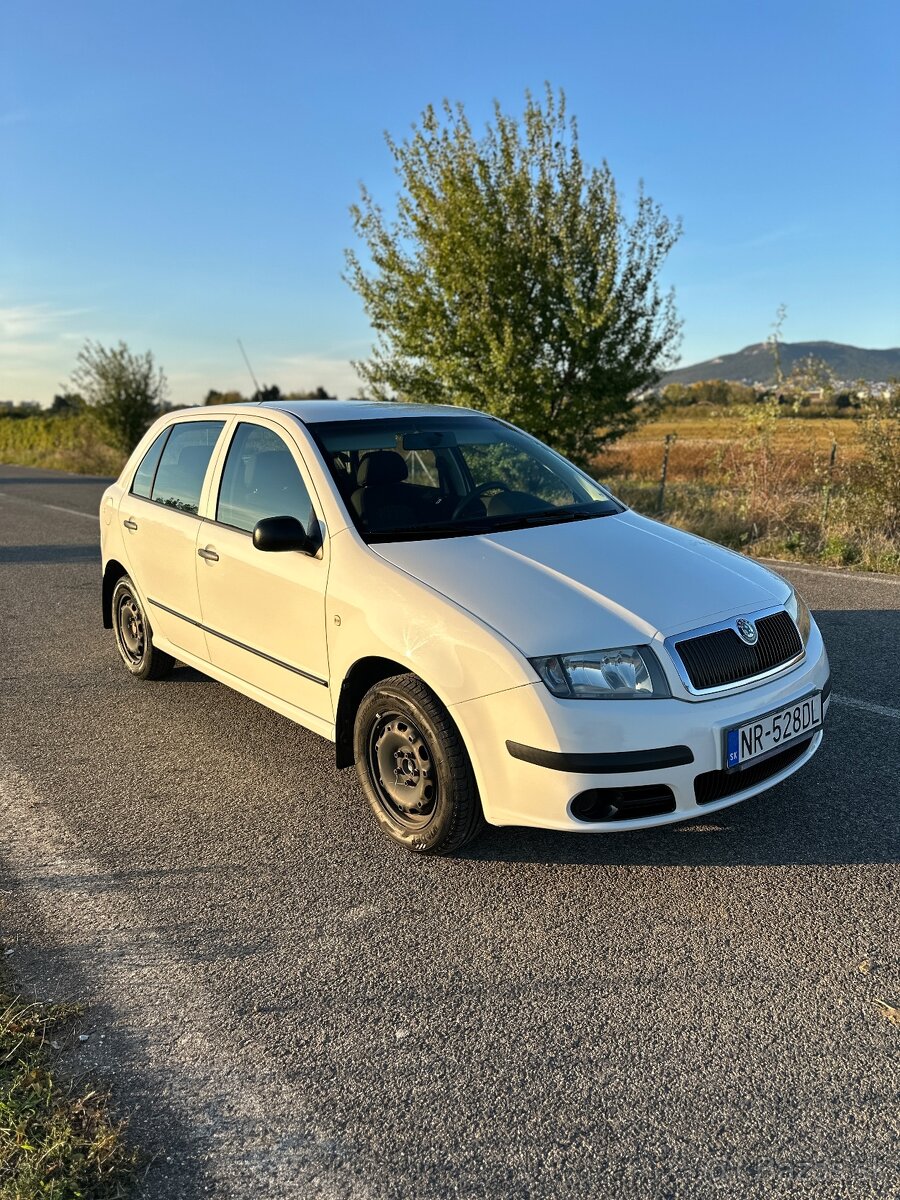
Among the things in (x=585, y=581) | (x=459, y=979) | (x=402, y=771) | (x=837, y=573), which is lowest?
(x=459, y=979)

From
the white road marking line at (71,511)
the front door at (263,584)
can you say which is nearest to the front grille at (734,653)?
the front door at (263,584)

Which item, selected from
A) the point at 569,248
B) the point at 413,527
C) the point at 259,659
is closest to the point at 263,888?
the point at 259,659

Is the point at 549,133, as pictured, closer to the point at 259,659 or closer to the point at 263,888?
the point at 259,659

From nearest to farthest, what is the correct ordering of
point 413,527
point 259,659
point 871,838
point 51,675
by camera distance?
point 871,838
point 413,527
point 259,659
point 51,675

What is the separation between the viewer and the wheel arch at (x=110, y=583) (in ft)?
19.4

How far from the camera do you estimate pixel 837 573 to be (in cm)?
860

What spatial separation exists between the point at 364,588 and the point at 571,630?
0.88m

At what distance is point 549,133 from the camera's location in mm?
12633

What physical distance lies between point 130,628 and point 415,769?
3066 millimetres

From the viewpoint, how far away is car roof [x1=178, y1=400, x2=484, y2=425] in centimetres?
449

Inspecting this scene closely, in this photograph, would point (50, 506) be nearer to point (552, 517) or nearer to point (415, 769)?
point (552, 517)

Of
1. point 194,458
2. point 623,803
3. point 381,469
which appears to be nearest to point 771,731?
point 623,803

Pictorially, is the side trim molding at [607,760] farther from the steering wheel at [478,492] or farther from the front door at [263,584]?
the steering wheel at [478,492]

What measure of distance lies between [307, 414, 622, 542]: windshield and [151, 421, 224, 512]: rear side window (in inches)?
33.0
